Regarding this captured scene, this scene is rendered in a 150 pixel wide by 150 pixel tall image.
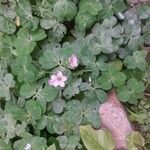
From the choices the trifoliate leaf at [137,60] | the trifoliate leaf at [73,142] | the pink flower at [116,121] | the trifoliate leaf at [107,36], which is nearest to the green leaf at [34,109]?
the trifoliate leaf at [73,142]

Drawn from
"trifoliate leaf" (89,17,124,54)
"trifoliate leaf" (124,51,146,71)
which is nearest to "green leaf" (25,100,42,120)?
"trifoliate leaf" (89,17,124,54)

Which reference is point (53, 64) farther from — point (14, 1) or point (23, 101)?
point (14, 1)

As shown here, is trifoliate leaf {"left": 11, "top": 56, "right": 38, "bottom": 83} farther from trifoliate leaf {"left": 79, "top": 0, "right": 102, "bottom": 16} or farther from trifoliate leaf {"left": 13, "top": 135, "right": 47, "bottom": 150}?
trifoliate leaf {"left": 79, "top": 0, "right": 102, "bottom": 16}

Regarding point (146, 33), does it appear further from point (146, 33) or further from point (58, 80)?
point (58, 80)

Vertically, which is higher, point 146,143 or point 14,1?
point 14,1

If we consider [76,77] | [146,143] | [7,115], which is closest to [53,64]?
[76,77]

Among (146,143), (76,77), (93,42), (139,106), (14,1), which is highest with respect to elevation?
(14,1)

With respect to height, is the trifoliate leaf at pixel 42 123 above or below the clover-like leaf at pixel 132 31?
below

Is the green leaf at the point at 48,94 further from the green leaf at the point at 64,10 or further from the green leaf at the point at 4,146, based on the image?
the green leaf at the point at 64,10

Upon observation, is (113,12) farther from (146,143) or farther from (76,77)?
(146,143)
